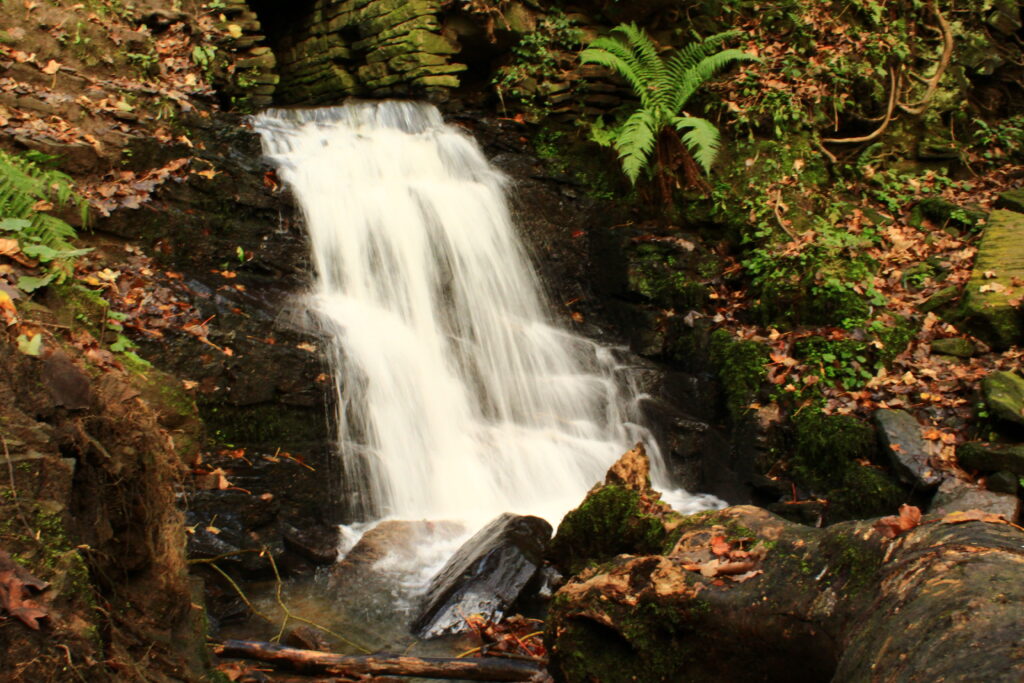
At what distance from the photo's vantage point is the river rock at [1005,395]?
18.0 feet

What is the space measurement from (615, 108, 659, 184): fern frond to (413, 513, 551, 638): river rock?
4.54 metres

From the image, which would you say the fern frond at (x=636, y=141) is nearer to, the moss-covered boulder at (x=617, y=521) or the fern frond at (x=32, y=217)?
the moss-covered boulder at (x=617, y=521)

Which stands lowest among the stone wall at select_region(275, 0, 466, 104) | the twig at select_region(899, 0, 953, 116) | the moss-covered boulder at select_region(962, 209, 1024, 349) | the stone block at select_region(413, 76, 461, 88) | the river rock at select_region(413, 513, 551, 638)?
the river rock at select_region(413, 513, 551, 638)

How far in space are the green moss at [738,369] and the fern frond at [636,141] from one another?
83.7 inches

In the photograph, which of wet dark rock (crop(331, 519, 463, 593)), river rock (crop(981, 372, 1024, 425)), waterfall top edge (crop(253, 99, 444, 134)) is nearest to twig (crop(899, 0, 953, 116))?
river rock (crop(981, 372, 1024, 425))

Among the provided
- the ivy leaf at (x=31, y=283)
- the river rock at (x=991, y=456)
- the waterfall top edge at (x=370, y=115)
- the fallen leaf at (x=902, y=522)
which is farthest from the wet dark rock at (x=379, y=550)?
the waterfall top edge at (x=370, y=115)

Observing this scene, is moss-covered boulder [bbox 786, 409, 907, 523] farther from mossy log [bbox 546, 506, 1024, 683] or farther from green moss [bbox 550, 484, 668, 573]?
mossy log [bbox 546, 506, 1024, 683]

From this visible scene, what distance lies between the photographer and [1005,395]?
561 cm

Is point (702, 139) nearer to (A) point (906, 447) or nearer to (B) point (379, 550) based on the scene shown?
(A) point (906, 447)

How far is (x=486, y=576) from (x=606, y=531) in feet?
2.72

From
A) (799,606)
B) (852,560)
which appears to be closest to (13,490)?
(799,606)

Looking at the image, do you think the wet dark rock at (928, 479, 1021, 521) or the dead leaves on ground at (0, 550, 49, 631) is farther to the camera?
the wet dark rock at (928, 479, 1021, 521)

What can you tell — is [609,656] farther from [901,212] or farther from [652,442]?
[901,212]

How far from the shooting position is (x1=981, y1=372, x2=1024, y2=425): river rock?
547 cm
